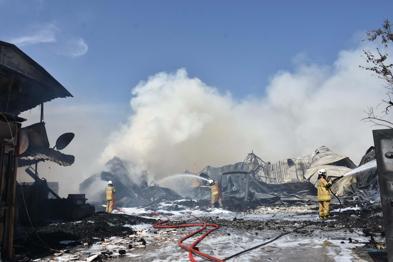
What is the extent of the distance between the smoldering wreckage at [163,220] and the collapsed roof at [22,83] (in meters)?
0.04

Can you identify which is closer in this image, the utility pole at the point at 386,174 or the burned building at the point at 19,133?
the utility pole at the point at 386,174

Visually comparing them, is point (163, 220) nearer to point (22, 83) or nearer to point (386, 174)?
point (22, 83)

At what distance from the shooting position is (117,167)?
114 ft

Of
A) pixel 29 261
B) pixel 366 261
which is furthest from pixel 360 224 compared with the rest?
pixel 29 261

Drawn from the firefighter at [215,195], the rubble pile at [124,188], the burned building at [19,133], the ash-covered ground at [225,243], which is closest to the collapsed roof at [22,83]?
the burned building at [19,133]

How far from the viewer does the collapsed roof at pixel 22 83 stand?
41.9ft

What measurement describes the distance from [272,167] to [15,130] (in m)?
27.9

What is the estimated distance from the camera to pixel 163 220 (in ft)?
55.4

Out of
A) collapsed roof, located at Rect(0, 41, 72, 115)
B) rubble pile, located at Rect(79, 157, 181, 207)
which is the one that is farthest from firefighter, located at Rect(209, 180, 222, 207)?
collapsed roof, located at Rect(0, 41, 72, 115)

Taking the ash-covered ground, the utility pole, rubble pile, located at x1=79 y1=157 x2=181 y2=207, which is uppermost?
rubble pile, located at x1=79 y1=157 x2=181 y2=207

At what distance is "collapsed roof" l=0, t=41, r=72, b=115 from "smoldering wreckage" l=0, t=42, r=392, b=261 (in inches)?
1.4

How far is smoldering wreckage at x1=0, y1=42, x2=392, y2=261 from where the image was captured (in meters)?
7.30

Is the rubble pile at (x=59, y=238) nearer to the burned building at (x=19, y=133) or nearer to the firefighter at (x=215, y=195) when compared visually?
the burned building at (x=19, y=133)

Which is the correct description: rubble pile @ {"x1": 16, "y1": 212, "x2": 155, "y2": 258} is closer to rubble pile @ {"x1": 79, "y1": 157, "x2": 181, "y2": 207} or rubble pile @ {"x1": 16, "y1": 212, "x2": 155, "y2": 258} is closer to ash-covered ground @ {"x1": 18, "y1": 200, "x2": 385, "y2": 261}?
ash-covered ground @ {"x1": 18, "y1": 200, "x2": 385, "y2": 261}
